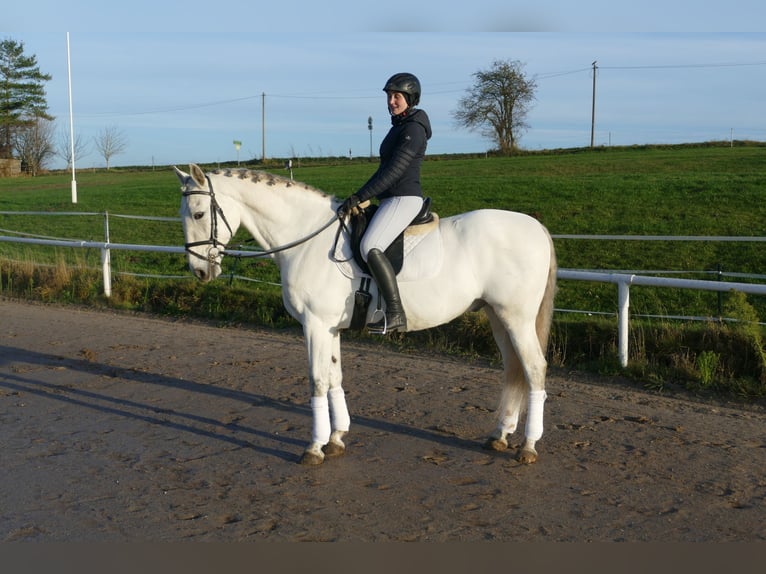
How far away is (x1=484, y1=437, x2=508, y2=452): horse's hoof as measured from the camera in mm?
6035

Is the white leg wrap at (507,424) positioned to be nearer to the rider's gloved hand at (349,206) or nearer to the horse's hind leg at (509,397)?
the horse's hind leg at (509,397)

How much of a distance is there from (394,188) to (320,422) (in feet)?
6.23

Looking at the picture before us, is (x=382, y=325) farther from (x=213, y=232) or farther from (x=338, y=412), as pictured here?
(x=213, y=232)

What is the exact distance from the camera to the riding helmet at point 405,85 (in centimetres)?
575

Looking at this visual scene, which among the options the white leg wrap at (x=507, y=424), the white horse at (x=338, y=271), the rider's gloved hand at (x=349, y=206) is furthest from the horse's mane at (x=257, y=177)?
the white leg wrap at (x=507, y=424)

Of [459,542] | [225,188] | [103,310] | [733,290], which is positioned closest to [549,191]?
[103,310]

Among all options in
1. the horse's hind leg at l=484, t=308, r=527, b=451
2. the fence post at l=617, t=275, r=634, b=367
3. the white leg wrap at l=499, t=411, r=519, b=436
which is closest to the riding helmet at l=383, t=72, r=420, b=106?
the horse's hind leg at l=484, t=308, r=527, b=451

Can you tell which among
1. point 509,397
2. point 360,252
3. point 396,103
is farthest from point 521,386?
point 396,103

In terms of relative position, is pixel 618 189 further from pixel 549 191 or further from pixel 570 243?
pixel 570 243

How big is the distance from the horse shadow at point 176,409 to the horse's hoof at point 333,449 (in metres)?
0.23

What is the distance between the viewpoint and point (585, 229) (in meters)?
18.9

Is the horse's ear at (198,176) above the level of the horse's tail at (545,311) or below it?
above

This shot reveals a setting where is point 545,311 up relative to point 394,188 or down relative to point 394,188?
down

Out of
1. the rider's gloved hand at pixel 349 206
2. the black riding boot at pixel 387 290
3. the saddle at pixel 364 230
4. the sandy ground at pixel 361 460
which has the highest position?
the rider's gloved hand at pixel 349 206
